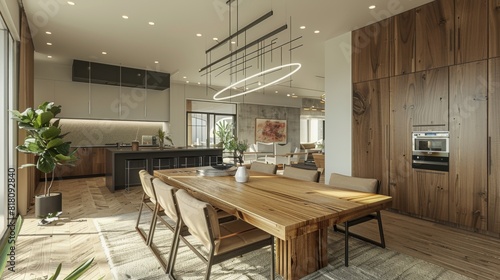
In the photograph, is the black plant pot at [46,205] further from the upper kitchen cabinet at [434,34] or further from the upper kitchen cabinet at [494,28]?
the upper kitchen cabinet at [494,28]

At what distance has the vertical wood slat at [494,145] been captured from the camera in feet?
10.0

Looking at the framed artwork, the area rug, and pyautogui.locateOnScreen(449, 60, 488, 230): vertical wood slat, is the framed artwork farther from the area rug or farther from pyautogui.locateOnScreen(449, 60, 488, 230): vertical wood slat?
the area rug

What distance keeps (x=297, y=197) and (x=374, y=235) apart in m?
1.71

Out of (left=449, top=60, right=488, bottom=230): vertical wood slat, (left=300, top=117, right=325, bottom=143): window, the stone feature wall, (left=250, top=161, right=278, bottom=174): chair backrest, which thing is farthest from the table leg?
(left=300, top=117, right=325, bottom=143): window

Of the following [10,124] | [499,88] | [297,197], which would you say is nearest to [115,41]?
[10,124]

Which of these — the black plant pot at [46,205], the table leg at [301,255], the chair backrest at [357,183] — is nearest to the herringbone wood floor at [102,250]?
the black plant pot at [46,205]

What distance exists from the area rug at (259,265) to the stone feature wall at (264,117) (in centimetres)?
807

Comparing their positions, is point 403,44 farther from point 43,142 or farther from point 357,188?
point 43,142

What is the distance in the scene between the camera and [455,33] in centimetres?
339

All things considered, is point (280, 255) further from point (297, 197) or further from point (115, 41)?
point (115, 41)

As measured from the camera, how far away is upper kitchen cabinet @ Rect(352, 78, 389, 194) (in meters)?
4.19

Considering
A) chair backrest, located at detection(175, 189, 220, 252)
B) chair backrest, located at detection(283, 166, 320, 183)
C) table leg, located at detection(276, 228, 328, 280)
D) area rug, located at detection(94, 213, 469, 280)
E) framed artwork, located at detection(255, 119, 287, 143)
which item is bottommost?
area rug, located at detection(94, 213, 469, 280)

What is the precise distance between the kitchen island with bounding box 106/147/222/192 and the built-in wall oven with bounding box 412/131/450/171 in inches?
179

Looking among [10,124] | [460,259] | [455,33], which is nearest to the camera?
[460,259]
